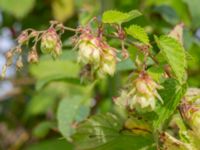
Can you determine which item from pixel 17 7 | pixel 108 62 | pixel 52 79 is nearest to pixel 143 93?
pixel 108 62

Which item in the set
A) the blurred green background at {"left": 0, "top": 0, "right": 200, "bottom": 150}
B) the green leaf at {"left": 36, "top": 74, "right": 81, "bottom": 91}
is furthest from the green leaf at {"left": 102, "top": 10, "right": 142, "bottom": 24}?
the green leaf at {"left": 36, "top": 74, "right": 81, "bottom": 91}

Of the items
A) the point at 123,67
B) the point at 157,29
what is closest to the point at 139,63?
the point at 123,67

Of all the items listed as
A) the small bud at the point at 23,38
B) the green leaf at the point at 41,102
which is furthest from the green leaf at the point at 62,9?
the small bud at the point at 23,38

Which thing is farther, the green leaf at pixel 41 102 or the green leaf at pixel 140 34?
the green leaf at pixel 41 102

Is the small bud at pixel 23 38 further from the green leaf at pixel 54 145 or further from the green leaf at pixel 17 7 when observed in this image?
the green leaf at pixel 17 7

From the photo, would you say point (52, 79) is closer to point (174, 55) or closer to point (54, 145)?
point (54, 145)

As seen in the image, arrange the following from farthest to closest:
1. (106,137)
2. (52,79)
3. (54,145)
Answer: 1. (54,145)
2. (52,79)
3. (106,137)
